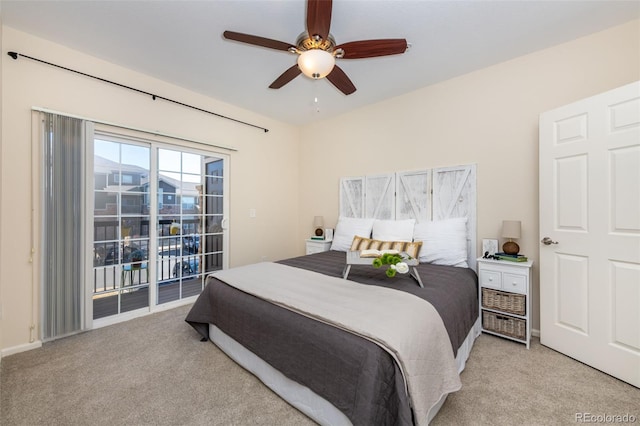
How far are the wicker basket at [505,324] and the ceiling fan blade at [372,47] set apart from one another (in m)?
2.50

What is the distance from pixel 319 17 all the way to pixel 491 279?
2.62 m

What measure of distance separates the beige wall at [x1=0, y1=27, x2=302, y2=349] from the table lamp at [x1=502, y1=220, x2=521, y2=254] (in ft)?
10.7

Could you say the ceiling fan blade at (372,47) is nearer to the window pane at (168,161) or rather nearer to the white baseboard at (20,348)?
the window pane at (168,161)

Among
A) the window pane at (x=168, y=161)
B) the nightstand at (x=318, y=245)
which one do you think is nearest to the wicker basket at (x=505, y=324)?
the nightstand at (x=318, y=245)

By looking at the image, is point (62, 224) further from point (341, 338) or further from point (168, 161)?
point (341, 338)

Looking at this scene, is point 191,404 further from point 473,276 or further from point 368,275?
point 473,276

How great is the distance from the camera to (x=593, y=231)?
1956 mm

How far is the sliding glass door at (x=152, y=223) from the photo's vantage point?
107 inches

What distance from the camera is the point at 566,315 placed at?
212 centimetres

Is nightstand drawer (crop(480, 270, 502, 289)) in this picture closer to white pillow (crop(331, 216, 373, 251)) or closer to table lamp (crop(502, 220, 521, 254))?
table lamp (crop(502, 220, 521, 254))

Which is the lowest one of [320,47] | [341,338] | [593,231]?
[341,338]

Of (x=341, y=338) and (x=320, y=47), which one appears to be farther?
(x=320, y=47)

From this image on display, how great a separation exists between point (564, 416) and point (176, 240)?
12.6ft

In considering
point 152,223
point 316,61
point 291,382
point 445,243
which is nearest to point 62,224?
point 152,223
